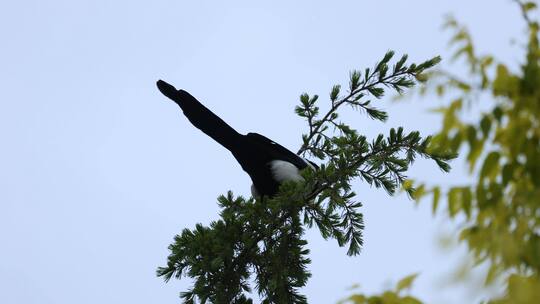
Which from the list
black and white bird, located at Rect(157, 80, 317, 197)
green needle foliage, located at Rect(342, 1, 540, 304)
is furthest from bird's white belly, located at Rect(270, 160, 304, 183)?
green needle foliage, located at Rect(342, 1, 540, 304)

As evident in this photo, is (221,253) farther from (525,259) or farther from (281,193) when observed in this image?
(525,259)

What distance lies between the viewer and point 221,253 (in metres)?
4.89

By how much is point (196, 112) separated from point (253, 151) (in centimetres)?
75

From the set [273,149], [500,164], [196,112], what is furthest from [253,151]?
[500,164]

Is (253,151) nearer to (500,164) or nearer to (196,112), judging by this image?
(196,112)

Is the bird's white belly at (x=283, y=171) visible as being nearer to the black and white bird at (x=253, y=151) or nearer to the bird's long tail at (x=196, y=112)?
the black and white bird at (x=253, y=151)

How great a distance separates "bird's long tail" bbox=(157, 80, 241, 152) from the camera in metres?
6.32

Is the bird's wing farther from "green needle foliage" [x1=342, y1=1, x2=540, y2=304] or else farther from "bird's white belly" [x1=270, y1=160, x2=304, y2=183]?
"green needle foliage" [x1=342, y1=1, x2=540, y2=304]

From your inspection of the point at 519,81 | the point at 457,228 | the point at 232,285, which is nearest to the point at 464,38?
the point at 519,81

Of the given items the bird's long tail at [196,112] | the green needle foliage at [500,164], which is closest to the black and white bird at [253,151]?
the bird's long tail at [196,112]

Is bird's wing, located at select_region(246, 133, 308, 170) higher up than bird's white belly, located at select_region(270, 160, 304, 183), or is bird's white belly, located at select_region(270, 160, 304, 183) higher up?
bird's wing, located at select_region(246, 133, 308, 170)

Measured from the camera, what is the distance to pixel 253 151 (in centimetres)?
682

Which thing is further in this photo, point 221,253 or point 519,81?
point 221,253

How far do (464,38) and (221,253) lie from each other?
3.24 m
